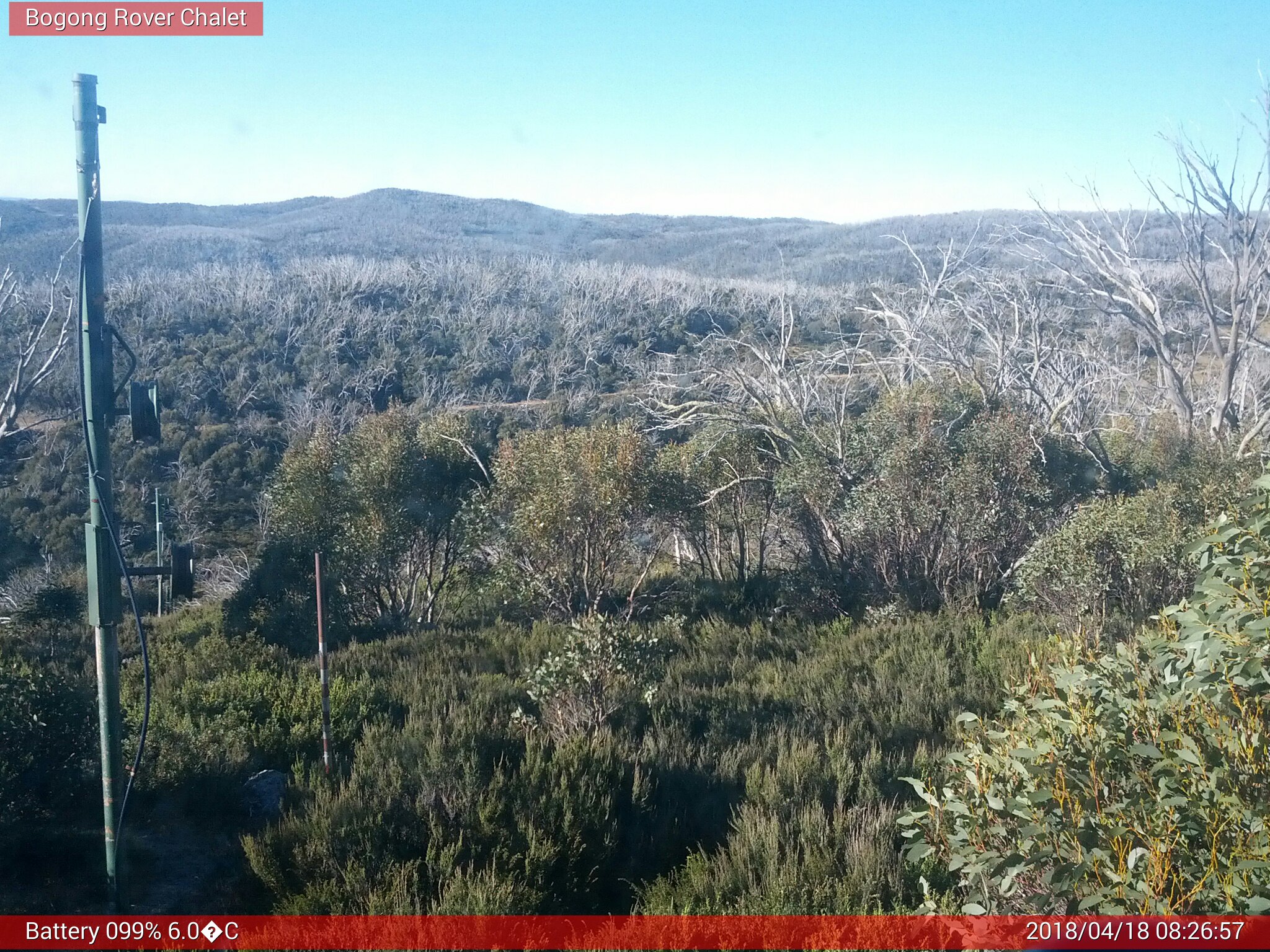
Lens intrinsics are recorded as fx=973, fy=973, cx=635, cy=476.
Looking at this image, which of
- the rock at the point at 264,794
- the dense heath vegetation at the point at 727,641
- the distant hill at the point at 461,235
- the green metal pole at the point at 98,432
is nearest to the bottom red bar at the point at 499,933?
the dense heath vegetation at the point at 727,641

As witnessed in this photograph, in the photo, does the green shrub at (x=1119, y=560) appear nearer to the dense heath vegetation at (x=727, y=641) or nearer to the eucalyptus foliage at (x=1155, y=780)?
the dense heath vegetation at (x=727, y=641)

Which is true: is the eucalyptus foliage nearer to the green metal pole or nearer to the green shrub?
the green metal pole

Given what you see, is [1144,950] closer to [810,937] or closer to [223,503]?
[810,937]

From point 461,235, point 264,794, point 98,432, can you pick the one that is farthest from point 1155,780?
point 461,235

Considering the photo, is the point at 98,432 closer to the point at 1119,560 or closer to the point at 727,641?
the point at 727,641

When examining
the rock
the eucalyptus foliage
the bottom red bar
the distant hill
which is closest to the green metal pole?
the bottom red bar
